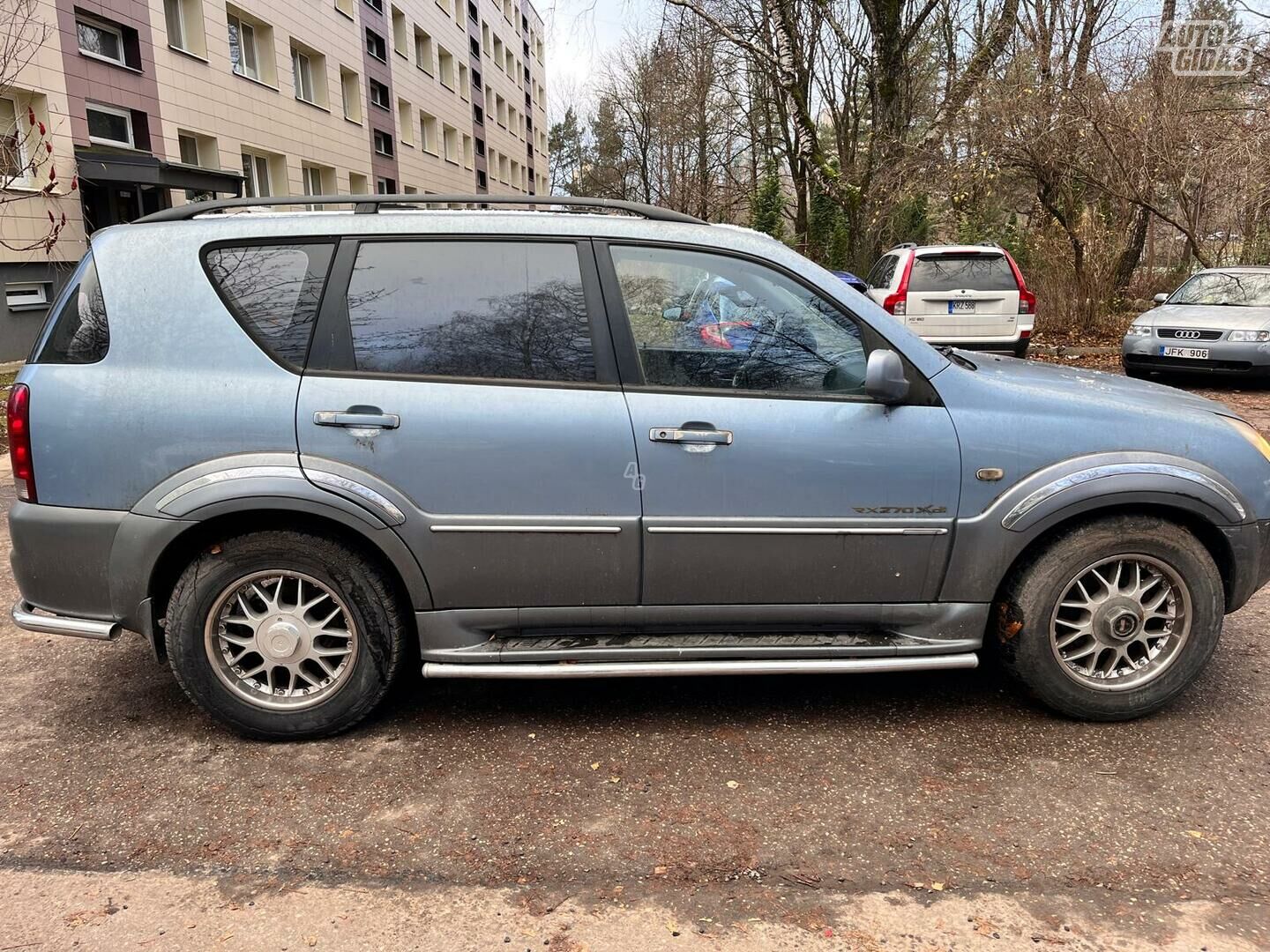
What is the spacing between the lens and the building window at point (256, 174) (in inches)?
934

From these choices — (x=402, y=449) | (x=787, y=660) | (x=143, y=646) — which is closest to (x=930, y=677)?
(x=787, y=660)

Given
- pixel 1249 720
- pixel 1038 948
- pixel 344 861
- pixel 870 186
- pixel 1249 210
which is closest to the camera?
pixel 1038 948

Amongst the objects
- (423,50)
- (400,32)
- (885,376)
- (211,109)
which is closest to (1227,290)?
(885,376)

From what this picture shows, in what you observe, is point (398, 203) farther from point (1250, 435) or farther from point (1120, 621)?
point (1250, 435)

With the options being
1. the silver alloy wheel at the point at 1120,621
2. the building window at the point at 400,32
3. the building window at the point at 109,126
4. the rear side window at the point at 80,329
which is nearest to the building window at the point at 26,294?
the building window at the point at 109,126

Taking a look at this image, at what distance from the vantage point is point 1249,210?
45.2 feet

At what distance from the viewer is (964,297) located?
38.0 feet

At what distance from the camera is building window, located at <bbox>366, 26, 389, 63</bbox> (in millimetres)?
31348

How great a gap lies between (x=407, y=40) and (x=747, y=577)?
37.8 meters

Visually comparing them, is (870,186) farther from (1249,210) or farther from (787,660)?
(787,660)

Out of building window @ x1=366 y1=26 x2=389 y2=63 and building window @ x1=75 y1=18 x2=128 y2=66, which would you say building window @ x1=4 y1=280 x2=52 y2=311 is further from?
building window @ x1=366 y1=26 x2=389 y2=63

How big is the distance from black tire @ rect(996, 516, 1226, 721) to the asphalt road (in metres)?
0.13

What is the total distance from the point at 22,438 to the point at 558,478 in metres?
1.80

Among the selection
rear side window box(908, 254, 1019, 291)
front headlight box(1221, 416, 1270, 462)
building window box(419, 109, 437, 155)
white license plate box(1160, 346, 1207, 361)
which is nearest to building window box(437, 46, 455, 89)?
building window box(419, 109, 437, 155)
